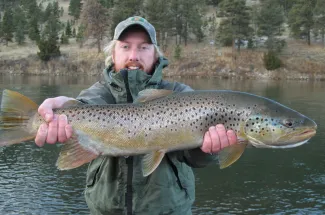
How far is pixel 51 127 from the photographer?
368 centimetres

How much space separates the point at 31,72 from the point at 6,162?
50.0 meters

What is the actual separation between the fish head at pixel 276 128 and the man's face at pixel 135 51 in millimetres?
1248

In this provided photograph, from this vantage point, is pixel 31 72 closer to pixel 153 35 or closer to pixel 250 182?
pixel 250 182

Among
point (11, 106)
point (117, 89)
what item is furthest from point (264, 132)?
Answer: point (11, 106)

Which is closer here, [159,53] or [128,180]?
[128,180]

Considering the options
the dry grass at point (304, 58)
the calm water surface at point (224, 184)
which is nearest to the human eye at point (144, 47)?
the calm water surface at point (224, 184)

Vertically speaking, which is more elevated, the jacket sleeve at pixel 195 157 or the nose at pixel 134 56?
the nose at pixel 134 56

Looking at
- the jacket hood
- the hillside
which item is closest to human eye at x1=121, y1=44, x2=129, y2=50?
the jacket hood

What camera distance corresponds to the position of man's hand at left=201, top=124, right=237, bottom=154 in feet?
12.3

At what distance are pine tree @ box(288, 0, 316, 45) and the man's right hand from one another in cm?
6553

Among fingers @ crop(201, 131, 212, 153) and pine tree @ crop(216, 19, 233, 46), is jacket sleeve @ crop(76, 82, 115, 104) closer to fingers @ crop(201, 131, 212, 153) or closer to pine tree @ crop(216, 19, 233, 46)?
fingers @ crop(201, 131, 212, 153)

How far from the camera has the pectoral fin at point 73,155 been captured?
12.6ft

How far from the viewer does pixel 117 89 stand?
160 inches

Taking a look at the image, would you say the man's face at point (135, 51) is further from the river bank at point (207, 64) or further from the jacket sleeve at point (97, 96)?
the river bank at point (207, 64)
